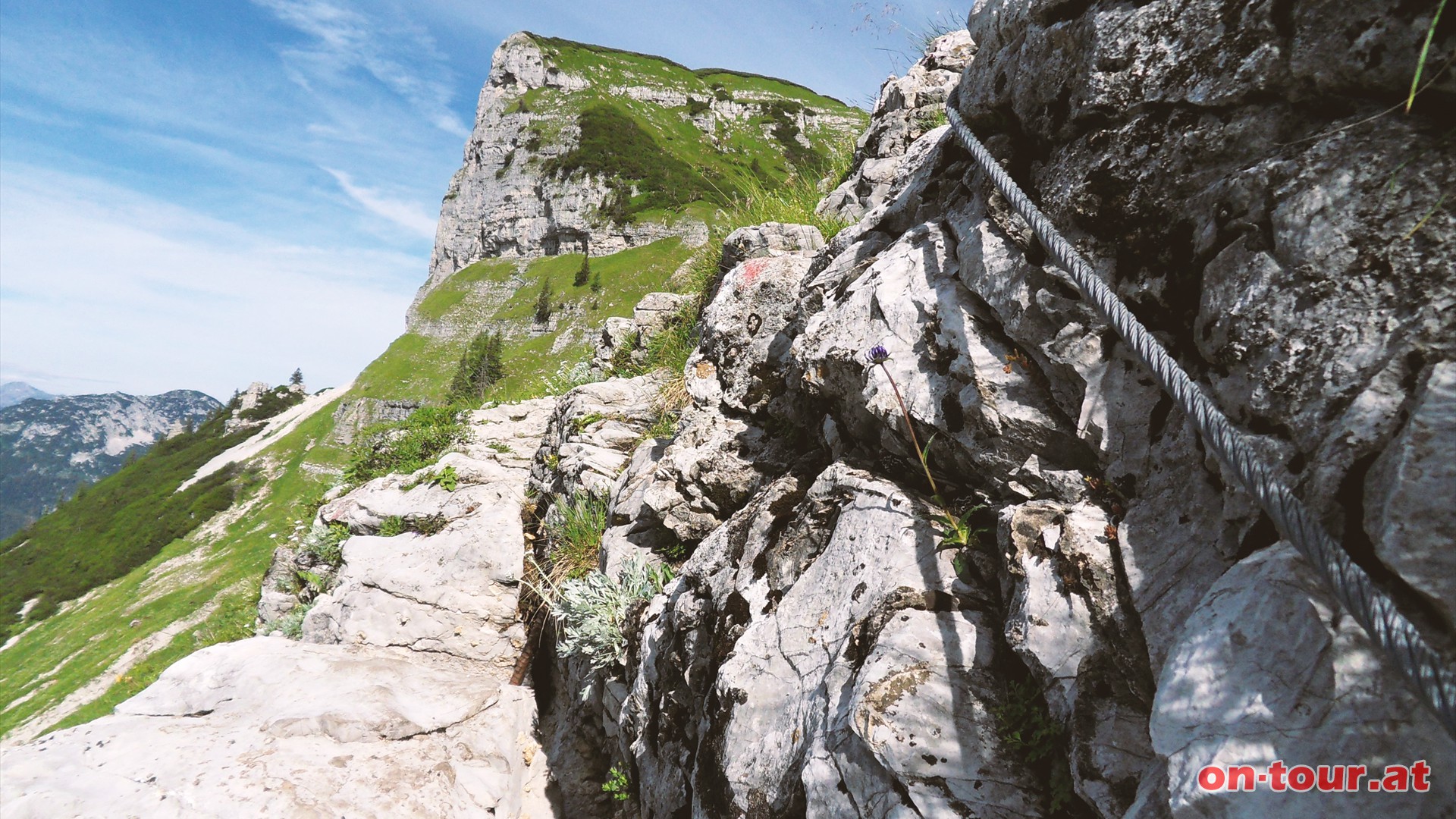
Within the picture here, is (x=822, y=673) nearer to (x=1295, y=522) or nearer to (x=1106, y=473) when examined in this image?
(x=1106, y=473)

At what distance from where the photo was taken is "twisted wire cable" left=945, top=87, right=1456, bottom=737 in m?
1.38

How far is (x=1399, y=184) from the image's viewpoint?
1882 millimetres

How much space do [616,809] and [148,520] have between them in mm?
127477

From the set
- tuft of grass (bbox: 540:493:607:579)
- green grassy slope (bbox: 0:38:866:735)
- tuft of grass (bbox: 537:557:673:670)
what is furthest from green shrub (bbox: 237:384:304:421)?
tuft of grass (bbox: 537:557:673:670)

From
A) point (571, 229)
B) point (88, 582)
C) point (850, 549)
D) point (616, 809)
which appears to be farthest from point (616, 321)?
point (88, 582)

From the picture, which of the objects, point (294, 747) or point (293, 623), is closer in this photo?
point (294, 747)

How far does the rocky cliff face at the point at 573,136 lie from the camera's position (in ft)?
361

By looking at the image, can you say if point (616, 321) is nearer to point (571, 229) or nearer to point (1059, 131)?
point (1059, 131)

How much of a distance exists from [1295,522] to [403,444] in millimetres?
14525

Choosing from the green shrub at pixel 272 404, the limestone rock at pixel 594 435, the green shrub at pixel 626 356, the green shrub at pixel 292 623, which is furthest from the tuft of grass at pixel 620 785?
the green shrub at pixel 272 404

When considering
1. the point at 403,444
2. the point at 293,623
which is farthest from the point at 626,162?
the point at 293,623

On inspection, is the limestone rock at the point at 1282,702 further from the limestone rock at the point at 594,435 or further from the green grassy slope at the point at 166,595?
the green grassy slope at the point at 166,595

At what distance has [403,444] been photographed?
1326cm

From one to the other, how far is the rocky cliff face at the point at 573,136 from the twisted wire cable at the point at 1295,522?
95529 millimetres
